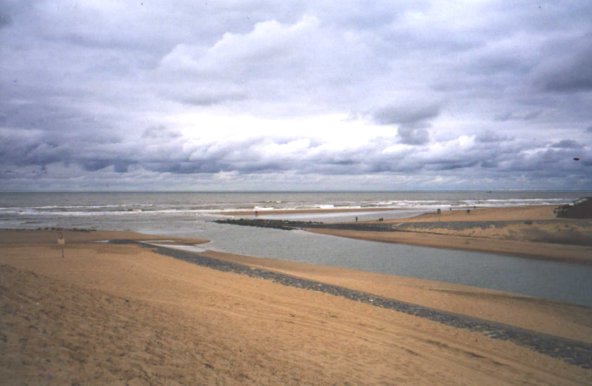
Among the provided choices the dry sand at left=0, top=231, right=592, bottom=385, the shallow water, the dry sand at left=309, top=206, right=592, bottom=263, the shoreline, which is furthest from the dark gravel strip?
the dry sand at left=309, top=206, right=592, bottom=263

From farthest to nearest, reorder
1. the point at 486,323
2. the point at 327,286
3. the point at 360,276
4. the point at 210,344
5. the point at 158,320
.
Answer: the point at 360,276 < the point at 327,286 < the point at 486,323 < the point at 158,320 < the point at 210,344

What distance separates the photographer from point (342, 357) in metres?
8.98

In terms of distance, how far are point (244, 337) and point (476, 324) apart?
→ 7.61 m

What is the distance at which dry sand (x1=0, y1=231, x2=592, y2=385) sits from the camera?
676 cm

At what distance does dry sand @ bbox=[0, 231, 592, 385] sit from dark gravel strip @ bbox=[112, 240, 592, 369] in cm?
57

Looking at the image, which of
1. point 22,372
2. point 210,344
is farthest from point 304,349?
point 22,372

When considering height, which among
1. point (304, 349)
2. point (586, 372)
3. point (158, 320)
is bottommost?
point (586, 372)

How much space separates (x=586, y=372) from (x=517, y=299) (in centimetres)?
715

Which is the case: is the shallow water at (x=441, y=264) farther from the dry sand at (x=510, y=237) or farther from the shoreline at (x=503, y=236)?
the dry sand at (x=510, y=237)

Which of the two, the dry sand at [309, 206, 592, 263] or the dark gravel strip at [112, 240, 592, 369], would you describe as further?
the dry sand at [309, 206, 592, 263]

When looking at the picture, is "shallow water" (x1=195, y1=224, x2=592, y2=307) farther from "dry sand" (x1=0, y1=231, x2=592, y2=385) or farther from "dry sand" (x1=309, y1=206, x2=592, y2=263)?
"dry sand" (x1=0, y1=231, x2=592, y2=385)

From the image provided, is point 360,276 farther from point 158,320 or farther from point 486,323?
point 158,320

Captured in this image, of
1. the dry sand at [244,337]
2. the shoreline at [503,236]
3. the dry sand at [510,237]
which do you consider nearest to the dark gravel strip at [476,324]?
the dry sand at [244,337]

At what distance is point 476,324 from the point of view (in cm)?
1245
